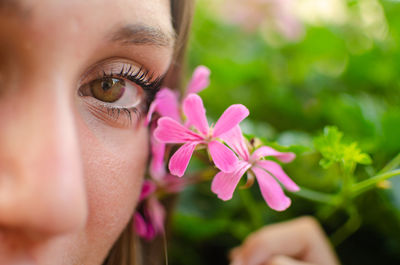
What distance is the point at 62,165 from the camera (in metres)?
0.36

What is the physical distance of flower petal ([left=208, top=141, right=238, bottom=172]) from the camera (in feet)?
1.47

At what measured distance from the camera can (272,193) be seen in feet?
1.53

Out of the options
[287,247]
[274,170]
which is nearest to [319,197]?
[287,247]

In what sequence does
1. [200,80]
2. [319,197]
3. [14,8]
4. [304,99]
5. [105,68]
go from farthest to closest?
[304,99]
[319,197]
[200,80]
[105,68]
[14,8]

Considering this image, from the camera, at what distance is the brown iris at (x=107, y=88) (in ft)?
1.54

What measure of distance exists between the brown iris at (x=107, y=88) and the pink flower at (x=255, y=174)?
14 centimetres

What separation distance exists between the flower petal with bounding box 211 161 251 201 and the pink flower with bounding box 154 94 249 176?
0.04ft

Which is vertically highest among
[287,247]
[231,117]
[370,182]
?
[231,117]

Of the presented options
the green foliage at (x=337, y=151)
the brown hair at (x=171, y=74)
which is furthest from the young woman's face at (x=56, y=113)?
the green foliage at (x=337, y=151)

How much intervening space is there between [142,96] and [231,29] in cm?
84

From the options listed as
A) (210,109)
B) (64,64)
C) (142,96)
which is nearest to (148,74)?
(142,96)

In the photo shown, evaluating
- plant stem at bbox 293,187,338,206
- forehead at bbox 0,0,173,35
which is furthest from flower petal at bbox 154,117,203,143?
→ plant stem at bbox 293,187,338,206

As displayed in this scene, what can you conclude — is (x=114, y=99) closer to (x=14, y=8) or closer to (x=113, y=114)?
(x=113, y=114)

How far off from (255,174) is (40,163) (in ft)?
0.79
